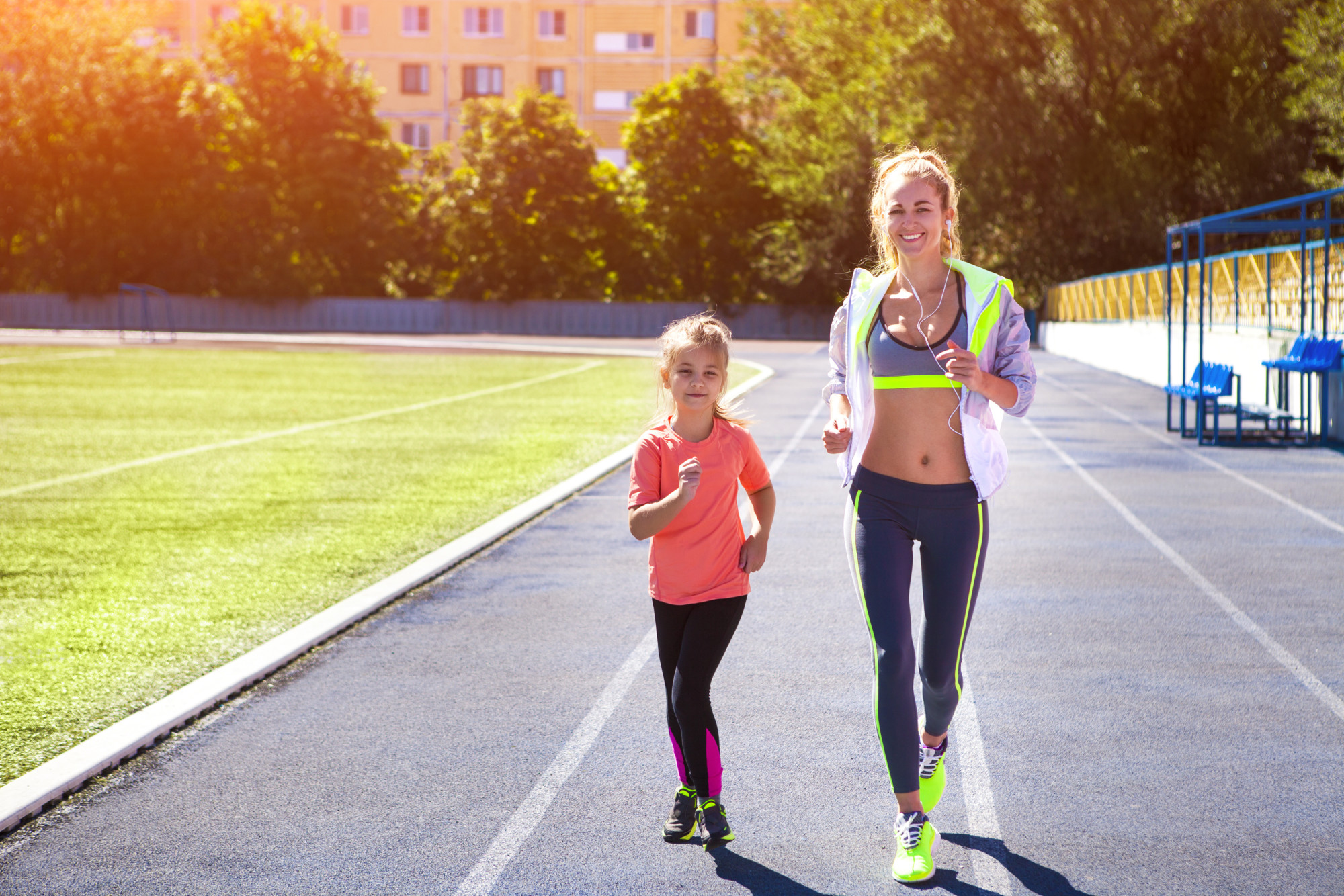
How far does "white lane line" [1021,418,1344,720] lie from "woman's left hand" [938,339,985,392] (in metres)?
2.86

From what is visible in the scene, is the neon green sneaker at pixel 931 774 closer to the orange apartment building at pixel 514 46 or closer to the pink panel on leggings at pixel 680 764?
the pink panel on leggings at pixel 680 764

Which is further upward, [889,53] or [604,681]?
[889,53]

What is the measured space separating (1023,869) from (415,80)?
3294 inches

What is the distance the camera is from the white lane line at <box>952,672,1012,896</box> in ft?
13.3

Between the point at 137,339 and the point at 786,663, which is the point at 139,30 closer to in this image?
the point at 137,339

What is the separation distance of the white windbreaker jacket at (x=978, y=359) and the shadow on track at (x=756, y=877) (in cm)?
111

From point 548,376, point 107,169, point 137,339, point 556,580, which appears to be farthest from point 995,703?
point 107,169

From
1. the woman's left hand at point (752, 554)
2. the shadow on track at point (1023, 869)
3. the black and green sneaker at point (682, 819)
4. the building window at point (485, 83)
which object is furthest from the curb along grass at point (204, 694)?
the building window at point (485, 83)

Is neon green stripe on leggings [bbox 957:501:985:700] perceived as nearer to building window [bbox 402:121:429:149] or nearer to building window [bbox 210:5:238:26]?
building window [bbox 402:121:429:149]

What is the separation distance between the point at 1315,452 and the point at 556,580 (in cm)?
1018

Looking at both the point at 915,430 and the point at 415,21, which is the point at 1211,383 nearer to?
the point at 915,430

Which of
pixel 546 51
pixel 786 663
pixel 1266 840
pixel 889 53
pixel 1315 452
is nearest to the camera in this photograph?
pixel 1266 840

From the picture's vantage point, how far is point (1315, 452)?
15336mm

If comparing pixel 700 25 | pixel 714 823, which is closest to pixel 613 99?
pixel 700 25
